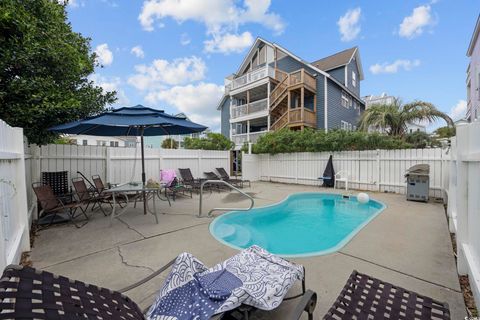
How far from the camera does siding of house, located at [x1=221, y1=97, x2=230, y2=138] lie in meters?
24.0

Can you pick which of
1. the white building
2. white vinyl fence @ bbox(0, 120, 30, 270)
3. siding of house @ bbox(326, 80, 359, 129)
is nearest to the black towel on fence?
the white building

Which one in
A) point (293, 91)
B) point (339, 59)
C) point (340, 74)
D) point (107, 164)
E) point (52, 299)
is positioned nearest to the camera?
point (52, 299)

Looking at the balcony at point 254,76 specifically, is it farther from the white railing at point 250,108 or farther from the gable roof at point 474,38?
the gable roof at point 474,38

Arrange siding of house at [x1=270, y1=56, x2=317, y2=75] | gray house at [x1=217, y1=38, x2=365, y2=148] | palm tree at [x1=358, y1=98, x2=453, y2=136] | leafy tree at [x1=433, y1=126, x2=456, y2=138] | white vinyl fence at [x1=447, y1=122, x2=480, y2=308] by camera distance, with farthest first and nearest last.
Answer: siding of house at [x1=270, y1=56, x2=317, y2=75] < gray house at [x1=217, y1=38, x2=365, y2=148] < leafy tree at [x1=433, y1=126, x2=456, y2=138] < palm tree at [x1=358, y1=98, x2=453, y2=136] < white vinyl fence at [x1=447, y1=122, x2=480, y2=308]

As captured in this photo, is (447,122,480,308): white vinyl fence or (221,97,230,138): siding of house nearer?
(447,122,480,308): white vinyl fence

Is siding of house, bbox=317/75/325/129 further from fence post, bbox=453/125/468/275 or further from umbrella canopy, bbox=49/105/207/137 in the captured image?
fence post, bbox=453/125/468/275

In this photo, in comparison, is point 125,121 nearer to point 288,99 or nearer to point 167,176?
point 167,176

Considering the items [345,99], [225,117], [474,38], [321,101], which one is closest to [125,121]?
[321,101]

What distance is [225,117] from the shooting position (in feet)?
80.3

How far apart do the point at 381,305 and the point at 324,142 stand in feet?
32.2

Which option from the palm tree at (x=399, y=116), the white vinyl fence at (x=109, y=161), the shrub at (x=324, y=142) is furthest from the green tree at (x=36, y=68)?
the palm tree at (x=399, y=116)

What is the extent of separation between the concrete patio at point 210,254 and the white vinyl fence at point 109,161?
2.63 metres

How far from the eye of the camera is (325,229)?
5688 millimetres

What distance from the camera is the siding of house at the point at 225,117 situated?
2400 centimetres
